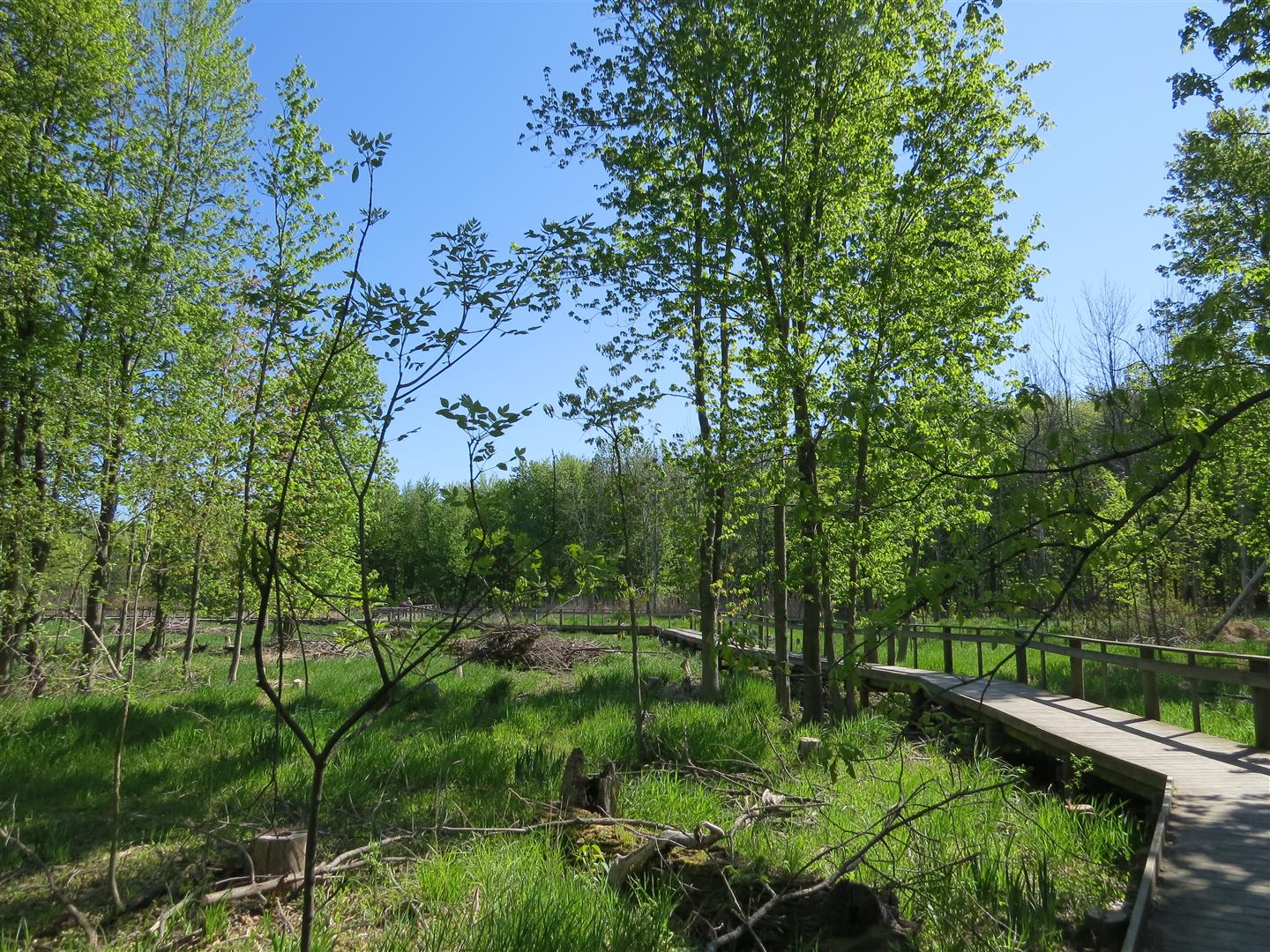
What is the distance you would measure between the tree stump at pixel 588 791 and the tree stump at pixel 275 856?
212 centimetres

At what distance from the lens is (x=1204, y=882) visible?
15.9 feet

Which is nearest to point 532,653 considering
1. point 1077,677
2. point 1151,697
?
point 1077,677

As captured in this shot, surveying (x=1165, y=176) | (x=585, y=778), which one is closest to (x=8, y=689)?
(x=585, y=778)

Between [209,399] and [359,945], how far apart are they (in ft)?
42.4

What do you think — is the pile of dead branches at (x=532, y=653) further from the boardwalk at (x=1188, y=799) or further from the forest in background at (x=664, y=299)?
the boardwalk at (x=1188, y=799)

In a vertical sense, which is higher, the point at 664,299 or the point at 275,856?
the point at 664,299

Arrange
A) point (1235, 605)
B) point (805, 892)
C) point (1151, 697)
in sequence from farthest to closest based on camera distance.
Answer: point (1235, 605), point (1151, 697), point (805, 892)

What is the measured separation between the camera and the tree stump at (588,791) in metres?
6.26

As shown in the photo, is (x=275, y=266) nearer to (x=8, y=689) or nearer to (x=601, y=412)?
(x=601, y=412)

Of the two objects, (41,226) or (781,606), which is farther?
(41,226)

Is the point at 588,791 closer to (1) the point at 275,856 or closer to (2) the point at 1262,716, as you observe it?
(1) the point at 275,856

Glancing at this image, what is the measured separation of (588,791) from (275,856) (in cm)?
245

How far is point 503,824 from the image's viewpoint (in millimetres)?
6223

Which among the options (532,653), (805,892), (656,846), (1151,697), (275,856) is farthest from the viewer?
(532,653)
